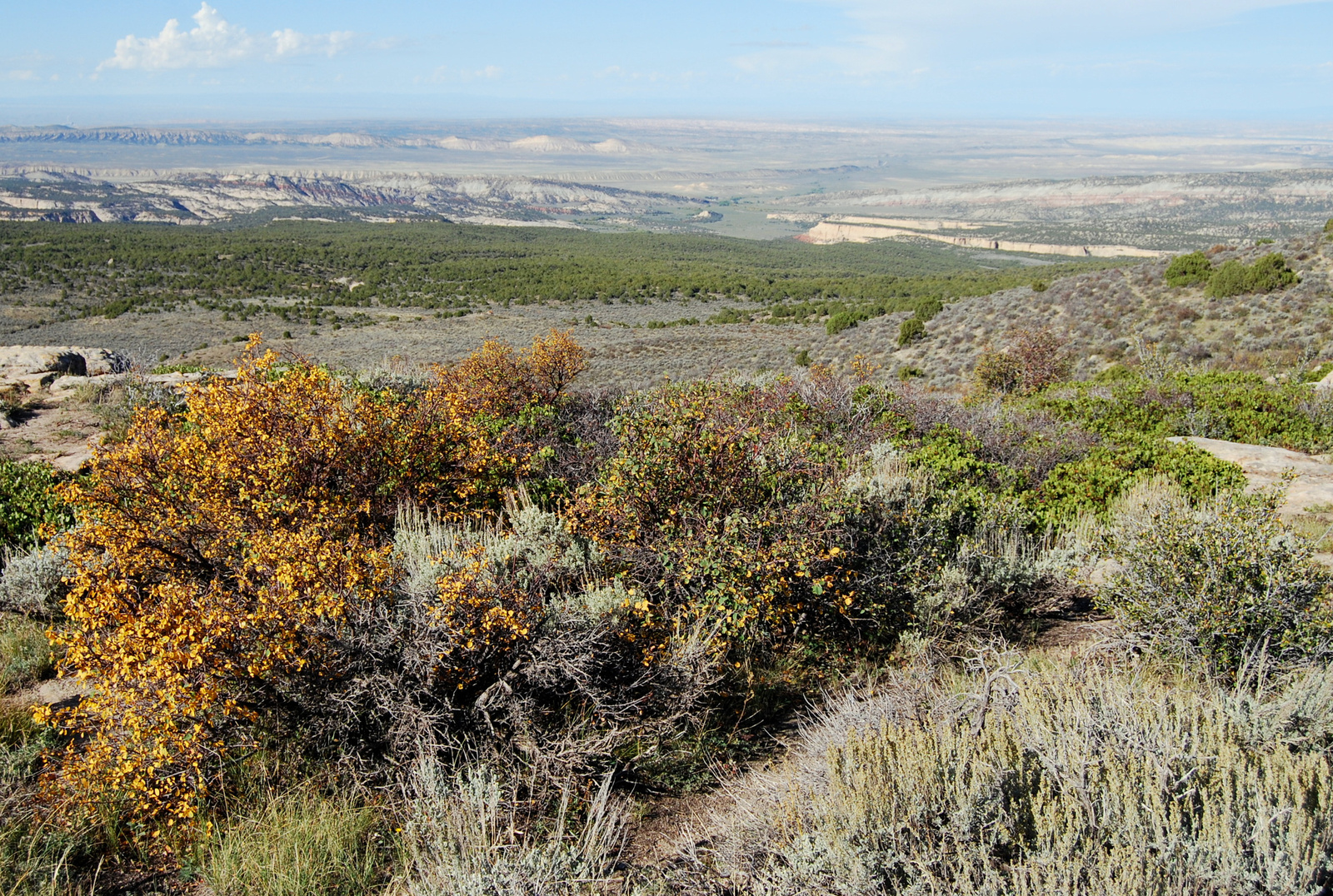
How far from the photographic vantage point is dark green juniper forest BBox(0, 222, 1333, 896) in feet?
8.14

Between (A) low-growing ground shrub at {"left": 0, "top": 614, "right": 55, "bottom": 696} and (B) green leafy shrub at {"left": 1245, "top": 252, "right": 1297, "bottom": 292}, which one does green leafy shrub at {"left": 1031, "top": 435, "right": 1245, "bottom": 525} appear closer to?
(A) low-growing ground shrub at {"left": 0, "top": 614, "right": 55, "bottom": 696}

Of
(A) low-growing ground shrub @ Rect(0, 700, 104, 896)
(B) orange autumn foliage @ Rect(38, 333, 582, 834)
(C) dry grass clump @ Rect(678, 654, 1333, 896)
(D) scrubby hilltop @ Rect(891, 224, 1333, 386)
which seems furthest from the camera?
(D) scrubby hilltop @ Rect(891, 224, 1333, 386)

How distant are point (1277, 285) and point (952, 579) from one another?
2151 cm

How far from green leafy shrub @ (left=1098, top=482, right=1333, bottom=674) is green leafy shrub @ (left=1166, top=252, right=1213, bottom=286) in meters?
22.0

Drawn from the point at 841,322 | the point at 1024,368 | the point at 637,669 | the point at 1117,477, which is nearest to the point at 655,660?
the point at 637,669

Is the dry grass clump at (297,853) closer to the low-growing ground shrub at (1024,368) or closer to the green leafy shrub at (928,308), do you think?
the low-growing ground shrub at (1024,368)

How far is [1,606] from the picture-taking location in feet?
17.0

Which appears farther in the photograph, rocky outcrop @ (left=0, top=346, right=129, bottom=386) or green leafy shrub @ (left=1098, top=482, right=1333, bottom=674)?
rocky outcrop @ (left=0, top=346, right=129, bottom=386)

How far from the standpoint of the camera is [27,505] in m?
6.31

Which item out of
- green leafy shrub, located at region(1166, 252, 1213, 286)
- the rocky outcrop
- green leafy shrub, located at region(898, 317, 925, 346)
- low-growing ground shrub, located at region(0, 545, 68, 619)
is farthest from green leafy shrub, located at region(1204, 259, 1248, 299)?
the rocky outcrop

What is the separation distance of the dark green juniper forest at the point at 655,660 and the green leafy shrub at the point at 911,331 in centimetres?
1900

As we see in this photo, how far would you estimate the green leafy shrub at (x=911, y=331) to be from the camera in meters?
26.9

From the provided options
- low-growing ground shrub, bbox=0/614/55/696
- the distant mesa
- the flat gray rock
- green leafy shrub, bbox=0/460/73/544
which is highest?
the distant mesa

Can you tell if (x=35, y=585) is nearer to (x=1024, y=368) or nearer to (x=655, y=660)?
(x=655, y=660)
